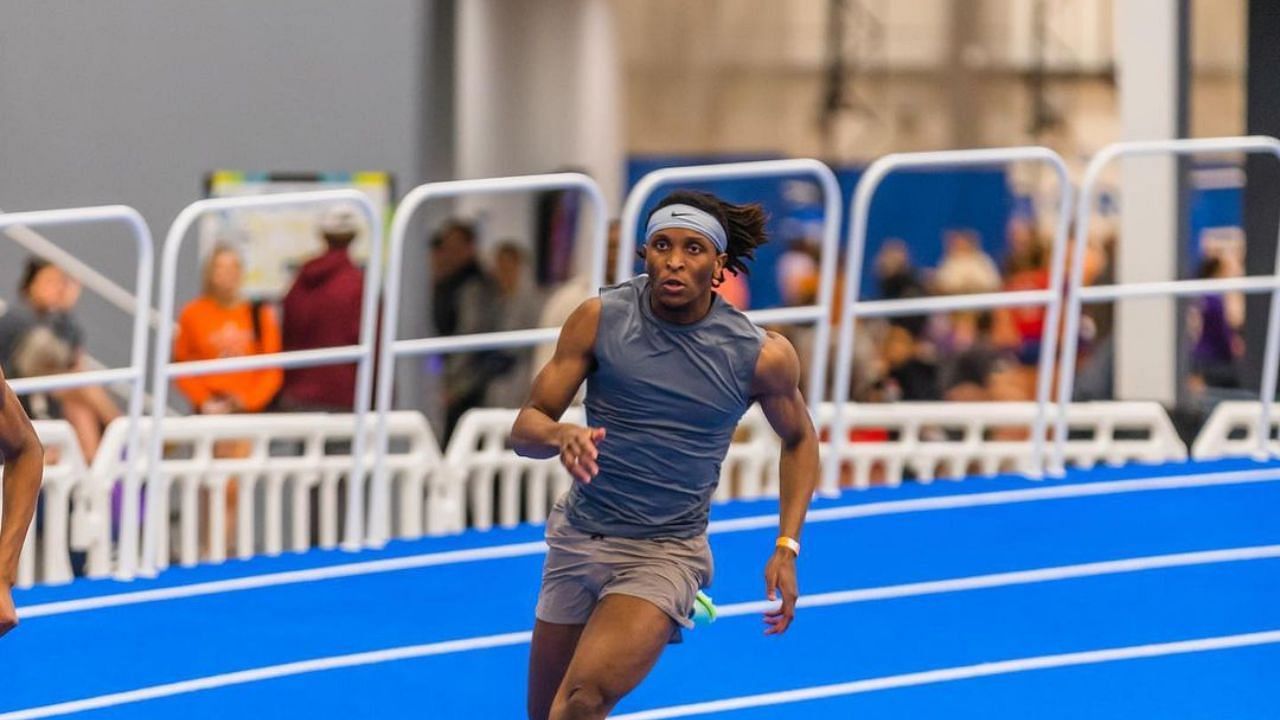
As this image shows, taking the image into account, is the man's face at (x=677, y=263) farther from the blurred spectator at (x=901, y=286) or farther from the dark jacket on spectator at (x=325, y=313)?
the blurred spectator at (x=901, y=286)

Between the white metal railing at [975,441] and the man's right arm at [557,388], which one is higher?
the man's right arm at [557,388]

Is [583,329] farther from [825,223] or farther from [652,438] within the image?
[825,223]

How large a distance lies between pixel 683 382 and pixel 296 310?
5319 millimetres

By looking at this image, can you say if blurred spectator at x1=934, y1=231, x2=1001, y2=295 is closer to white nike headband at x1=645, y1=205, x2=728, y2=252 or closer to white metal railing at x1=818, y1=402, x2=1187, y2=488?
white metal railing at x1=818, y1=402, x2=1187, y2=488

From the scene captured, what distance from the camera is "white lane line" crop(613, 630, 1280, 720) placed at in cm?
788

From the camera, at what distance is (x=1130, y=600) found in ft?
29.6

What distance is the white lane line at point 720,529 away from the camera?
28.7ft

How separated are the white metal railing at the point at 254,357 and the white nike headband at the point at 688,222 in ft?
8.96

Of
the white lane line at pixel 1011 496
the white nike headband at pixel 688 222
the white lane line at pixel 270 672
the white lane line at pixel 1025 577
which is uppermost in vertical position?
the white nike headband at pixel 688 222

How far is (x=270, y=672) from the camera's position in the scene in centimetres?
805

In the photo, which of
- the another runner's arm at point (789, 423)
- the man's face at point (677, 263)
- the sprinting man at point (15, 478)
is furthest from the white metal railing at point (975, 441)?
the sprinting man at point (15, 478)

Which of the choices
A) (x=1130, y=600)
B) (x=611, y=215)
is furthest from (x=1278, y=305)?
(x=611, y=215)

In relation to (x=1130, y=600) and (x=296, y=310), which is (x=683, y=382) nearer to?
(x=1130, y=600)

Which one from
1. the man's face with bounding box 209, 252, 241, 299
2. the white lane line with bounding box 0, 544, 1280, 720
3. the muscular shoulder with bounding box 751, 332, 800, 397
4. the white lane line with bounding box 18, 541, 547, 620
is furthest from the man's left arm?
the man's face with bounding box 209, 252, 241, 299
